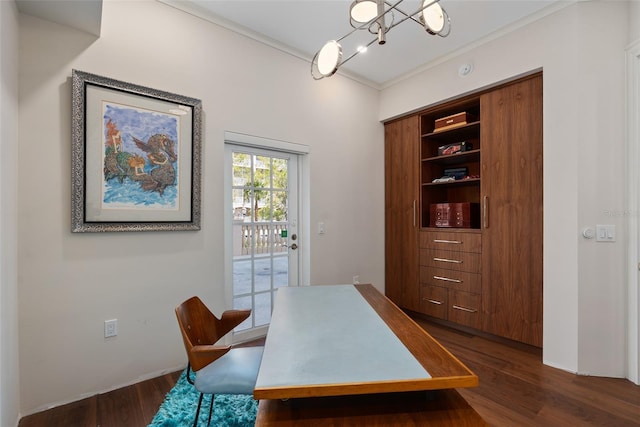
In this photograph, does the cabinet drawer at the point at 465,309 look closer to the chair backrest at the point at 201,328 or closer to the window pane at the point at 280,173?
the window pane at the point at 280,173

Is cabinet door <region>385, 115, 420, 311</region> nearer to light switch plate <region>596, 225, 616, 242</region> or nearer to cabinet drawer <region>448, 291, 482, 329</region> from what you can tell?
cabinet drawer <region>448, 291, 482, 329</region>

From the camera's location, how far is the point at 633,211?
2152 millimetres

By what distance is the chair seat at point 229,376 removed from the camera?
1371mm

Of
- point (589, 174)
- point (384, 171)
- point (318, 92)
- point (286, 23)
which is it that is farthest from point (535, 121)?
point (286, 23)

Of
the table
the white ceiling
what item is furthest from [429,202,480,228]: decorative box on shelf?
the table

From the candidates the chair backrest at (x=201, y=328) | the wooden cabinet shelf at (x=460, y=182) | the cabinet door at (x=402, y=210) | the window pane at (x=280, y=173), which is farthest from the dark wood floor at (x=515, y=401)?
the window pane at (x=280, y=173)

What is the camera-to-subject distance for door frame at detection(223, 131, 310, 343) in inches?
108

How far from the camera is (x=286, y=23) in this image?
2.65 metres

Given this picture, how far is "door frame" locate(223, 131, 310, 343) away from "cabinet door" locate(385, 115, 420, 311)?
1203mm

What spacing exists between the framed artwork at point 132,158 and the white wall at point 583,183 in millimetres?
2842

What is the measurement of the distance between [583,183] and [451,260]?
1314mm

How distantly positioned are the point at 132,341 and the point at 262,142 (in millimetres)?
1897

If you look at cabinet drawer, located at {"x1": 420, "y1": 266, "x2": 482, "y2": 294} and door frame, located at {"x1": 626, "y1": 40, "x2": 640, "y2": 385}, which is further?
cabinet drawer, located at {"x1": 420, "y1": 266, "x2": 482, "y2": 294}

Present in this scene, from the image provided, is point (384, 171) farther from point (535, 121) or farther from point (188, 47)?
point (188, 47)
